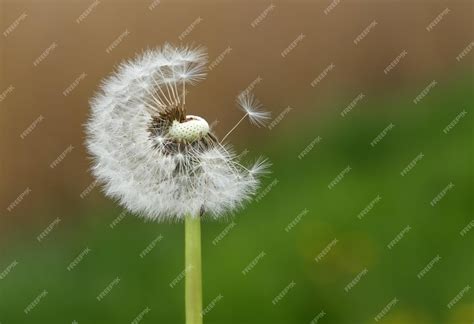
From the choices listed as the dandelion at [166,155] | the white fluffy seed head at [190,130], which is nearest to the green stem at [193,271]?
the dandelion at [166,155]

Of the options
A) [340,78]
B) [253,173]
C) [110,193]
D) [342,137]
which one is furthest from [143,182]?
[340,78]

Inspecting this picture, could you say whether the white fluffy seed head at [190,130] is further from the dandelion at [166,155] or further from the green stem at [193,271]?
the green stem at [193,271]

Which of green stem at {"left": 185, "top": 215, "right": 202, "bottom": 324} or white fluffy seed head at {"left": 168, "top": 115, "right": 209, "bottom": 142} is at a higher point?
white fluffy seed head at {"left": 168, "top": 115, "right": 209, "bottom": 142}

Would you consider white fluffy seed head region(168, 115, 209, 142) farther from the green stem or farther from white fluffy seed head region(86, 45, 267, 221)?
A: the green stem

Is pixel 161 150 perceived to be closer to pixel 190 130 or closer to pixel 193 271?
pixel 190 130

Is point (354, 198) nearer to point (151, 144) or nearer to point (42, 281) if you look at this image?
point (42, 281)

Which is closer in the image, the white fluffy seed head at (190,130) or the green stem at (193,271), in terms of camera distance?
the green stem at (193,271)

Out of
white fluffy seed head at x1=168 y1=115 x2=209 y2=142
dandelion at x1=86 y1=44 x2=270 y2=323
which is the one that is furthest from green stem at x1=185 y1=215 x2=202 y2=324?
white fluffy seed head at x1=168 y1=115 x2=209 y2=142
